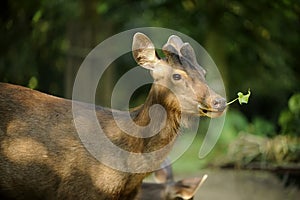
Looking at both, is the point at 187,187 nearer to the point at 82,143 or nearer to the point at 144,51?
the point at 82,143

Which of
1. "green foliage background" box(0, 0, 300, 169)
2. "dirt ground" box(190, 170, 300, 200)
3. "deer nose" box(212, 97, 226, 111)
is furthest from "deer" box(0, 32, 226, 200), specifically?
"dirt ground" box(190, 170, 300, 200)

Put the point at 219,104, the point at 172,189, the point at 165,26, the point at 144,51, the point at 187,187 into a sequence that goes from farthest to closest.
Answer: the point at 165,26
the point at 172,189
the point at 187,187
the point at 144,51
the point at 219,104

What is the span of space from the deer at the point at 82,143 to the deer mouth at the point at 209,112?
0.12ft

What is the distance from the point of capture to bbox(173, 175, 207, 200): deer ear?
7.29 meters

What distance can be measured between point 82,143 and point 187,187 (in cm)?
197

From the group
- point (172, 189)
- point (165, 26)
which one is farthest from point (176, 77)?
point (165, 26)

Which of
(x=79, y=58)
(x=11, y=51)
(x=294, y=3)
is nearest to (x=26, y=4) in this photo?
(x=11, y=51)

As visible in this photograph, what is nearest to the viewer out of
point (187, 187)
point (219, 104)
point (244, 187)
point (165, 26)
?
→ point (219, 104)

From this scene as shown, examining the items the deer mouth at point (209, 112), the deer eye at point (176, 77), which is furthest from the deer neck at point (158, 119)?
the deer mouth at point (209, 112)

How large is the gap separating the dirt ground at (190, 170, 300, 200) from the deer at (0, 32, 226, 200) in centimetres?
384

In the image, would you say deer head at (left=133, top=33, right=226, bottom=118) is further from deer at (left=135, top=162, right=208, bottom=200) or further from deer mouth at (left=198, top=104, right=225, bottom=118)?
deer at (left=135, top=162, right=208, bottom=200)

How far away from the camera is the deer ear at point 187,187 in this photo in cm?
729

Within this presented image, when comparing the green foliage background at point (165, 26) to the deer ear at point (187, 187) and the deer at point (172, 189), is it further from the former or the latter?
the deer ear at point (187, 187)

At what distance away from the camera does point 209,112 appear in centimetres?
538
